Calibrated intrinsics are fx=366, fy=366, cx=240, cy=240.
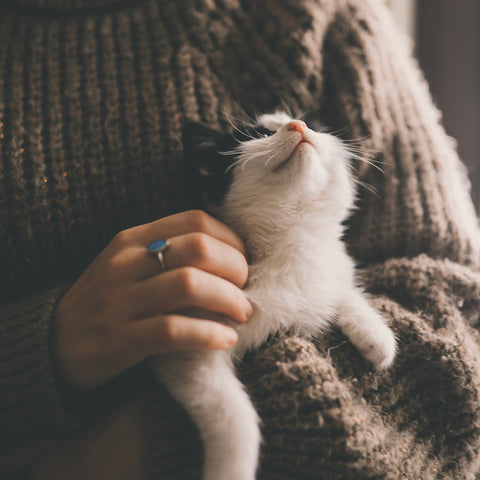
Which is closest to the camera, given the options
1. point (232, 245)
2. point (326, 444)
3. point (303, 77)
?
point (326, 444)

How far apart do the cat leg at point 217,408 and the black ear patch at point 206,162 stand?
261mm

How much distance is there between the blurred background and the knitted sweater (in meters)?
0.40

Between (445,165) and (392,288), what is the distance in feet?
0.82

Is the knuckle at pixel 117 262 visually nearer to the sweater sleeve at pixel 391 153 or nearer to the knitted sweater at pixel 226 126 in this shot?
the knitted sweater at pixel 226 126

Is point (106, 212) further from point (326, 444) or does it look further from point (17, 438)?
point (326, 444)

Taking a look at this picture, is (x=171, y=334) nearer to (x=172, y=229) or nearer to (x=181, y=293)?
(x=181, y=293)

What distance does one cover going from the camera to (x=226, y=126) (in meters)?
0.65

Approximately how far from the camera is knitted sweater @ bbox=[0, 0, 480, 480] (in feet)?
1.48

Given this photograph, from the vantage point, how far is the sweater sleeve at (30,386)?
1.46 feet

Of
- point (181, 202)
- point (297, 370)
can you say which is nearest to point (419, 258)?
point (297, 370)

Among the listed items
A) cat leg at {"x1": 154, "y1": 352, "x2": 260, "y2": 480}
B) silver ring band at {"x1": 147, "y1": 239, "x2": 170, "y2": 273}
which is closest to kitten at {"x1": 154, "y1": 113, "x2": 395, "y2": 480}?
cat leg at {"x1": 154, "y1": 352, "x2": 260, "y2": 480}

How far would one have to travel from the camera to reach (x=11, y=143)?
1.84 ft

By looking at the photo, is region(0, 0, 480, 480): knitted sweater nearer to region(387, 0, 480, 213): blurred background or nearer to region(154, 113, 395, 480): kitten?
region(154, 113, 395, 480): kitten

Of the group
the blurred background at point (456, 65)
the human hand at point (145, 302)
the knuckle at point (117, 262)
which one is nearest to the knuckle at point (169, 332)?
the human hand at point (145, 302)
